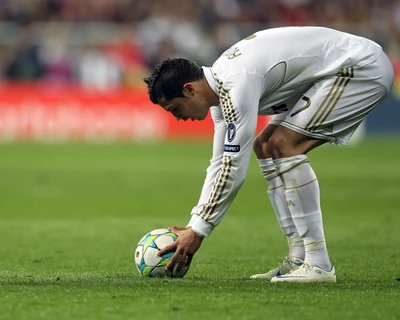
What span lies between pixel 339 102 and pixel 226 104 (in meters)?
0.87

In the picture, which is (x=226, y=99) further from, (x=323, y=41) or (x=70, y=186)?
(x=70, y=186)

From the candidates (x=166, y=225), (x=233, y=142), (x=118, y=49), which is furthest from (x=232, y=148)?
(x=118, y=49)

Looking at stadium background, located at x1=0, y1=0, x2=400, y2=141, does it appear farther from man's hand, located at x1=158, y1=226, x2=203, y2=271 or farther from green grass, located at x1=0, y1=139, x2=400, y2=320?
man's hand, located at x1=158, y1=226, x2=203, y2=271

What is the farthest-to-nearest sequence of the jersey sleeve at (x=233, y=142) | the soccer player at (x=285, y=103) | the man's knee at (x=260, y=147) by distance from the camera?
the man's knee at (x=260, y=147)
the soccer player at (x=285, y=103)
the jersey sleeve at (x=233, y=142)

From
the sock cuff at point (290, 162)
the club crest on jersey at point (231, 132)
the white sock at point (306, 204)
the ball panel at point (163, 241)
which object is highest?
the club crest on jersey at point (231, 132)

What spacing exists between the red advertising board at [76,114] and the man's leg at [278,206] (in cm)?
1740

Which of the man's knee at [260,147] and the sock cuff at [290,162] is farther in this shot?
the man's knee at [260,147]

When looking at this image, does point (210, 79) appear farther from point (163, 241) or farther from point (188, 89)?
point (163, 241)

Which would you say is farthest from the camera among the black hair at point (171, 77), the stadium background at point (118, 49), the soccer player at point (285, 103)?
the stadium background at point (118, 49)

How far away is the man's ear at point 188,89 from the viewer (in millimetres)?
6188

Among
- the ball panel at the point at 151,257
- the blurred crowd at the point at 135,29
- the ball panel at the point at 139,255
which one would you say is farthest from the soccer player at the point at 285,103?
the blurred crowd at the point at 135,29

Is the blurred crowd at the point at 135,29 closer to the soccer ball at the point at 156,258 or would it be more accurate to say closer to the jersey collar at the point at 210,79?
the soccer ball at the point at 156,258

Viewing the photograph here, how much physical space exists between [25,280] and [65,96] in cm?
1857

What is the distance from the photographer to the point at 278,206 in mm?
6816
